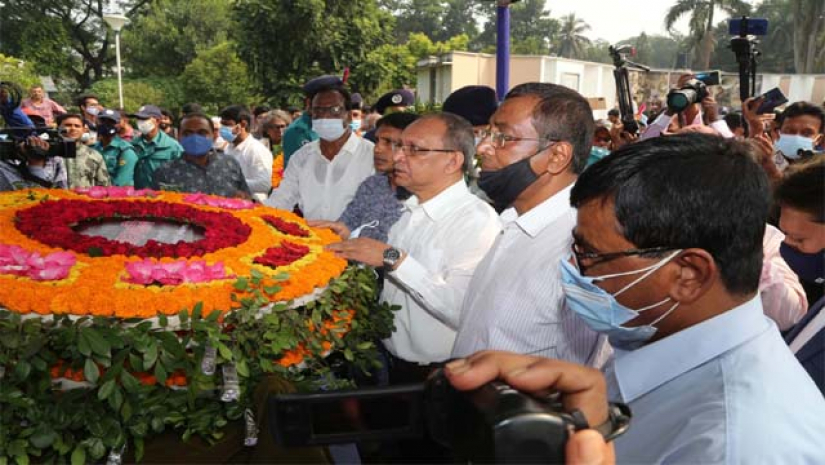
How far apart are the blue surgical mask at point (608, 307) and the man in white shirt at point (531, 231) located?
0.51 meters

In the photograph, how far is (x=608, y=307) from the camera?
150 cm

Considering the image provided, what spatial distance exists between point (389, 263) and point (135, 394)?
1070mm

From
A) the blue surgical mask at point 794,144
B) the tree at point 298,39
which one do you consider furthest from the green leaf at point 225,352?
the tree at point 298,39

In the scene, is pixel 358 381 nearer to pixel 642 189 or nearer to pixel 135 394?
pixel 135 394

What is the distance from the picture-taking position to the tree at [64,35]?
28.7 metres

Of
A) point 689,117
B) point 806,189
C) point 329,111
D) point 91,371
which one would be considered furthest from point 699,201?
point 689,117

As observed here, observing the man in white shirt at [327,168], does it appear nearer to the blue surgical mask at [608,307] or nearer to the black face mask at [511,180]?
the black face mask at [511,180]

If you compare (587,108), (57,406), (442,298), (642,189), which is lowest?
(57,406)

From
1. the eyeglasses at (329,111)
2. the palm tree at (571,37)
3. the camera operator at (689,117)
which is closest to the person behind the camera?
the eyeglasses at (329,111)

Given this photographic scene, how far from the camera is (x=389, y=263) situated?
2.61 meters

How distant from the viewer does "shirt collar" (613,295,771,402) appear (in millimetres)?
1222

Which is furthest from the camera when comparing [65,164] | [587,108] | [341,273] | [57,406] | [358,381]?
[65,164]

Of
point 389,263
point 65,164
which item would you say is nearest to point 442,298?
point 389,263

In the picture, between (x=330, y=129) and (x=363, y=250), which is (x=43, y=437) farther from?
(x=330, y=129)
